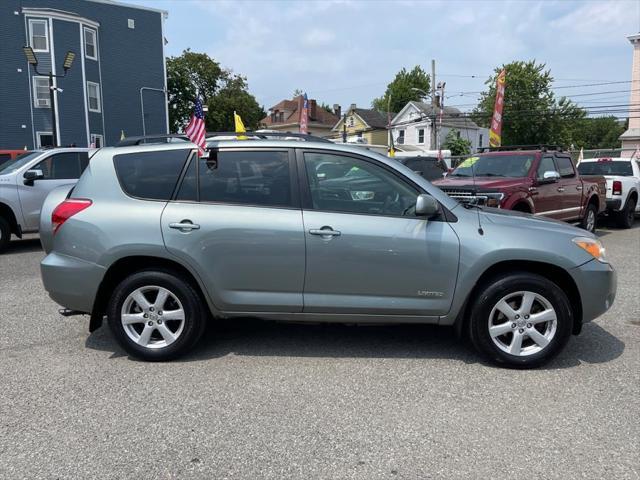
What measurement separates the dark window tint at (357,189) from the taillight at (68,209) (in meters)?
1.81

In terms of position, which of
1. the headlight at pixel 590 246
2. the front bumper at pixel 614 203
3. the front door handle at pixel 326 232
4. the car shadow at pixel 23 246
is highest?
the front door handle at pixel 326 232

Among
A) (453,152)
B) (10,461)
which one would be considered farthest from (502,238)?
(453,152)

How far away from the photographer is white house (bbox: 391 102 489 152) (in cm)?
5550

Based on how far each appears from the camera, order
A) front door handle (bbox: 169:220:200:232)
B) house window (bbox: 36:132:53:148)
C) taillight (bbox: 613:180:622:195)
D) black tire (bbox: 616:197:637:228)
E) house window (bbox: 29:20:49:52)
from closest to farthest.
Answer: front door handle (bbox: 169:220:200:232) < taillight (bbox: 613:180:622:195) < black tire (bbox: 616:197:637:228) < house window (bbox: 29:20:49:52) < house window (bbox: 36:132:53:148)

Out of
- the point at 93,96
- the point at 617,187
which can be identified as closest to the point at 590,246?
the point at 617,187

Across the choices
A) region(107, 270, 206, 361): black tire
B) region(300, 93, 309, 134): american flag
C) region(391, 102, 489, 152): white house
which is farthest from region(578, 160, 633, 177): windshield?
region(391, 102, 489, 152): white house

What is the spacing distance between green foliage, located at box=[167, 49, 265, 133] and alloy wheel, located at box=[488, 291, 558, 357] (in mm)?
47289

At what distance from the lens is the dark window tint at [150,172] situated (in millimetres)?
4289

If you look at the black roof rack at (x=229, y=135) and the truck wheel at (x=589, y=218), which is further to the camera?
the truck wheel at (x=589, y=218)

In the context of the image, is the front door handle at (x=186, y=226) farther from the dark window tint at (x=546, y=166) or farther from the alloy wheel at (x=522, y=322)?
the dark window tint at (x=546, y=166)

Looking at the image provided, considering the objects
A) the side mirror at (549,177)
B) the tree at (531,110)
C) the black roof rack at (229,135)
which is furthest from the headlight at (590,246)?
Answer: the tree at (531,110)

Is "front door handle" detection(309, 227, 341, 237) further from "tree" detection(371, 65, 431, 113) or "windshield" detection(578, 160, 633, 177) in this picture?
"tree" detection(371, 65, 431, 113)

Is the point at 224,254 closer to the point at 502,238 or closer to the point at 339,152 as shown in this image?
the point at 339,152

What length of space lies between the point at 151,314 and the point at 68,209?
107 centimetres
